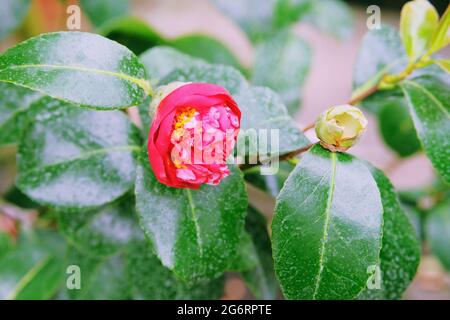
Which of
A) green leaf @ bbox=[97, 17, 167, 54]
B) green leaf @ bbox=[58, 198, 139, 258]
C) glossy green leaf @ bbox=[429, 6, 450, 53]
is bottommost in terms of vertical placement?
green leaf @ bbox=[58, 198, 139, 258]

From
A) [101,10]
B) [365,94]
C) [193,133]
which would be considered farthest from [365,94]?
[101,10]

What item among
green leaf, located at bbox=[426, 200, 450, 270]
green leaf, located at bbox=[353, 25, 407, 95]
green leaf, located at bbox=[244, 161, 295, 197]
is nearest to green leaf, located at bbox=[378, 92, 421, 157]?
green leaf, located at bbox=[426, 200, 450, 270]

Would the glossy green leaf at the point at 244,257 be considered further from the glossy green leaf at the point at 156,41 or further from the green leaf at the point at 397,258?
the glossy green leaf at the point at 156,41

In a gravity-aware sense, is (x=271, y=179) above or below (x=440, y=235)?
above

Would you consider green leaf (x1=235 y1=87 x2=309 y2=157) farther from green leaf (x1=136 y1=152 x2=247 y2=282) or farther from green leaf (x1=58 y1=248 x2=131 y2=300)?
green leaf (x1=58 y1=248 x2=131 y2=300)

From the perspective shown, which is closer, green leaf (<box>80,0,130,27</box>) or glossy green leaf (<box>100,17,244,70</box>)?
glossy green leaf (<box>100,17,244,70</box>)

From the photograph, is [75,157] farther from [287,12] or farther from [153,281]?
[287,12]

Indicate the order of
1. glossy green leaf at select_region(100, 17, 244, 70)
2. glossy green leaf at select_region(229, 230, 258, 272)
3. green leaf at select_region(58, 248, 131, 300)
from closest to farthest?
glossy green leaf at select_region(229, 230, 258, 272) < green leaf at select_region(58, 248, 131, 300) < glossy green leaf at select_region(100, 17, 244, 70)
